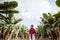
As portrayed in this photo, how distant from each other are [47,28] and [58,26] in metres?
5.14

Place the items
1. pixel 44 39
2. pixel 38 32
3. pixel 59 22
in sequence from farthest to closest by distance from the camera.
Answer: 1. pixel 38 32
2. pixel 44 39
3. pixel 59 22

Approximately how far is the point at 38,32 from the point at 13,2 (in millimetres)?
17161

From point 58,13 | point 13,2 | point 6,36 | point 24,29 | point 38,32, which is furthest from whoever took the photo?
point 24,29

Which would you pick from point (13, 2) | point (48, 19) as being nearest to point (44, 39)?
point (48, 19)

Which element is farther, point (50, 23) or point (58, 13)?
point (50, 23)

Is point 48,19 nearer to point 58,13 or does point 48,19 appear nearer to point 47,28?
point 47,28

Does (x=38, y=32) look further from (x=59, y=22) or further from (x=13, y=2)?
(x=13, y=2)

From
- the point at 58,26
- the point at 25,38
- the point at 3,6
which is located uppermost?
the point at 3,6

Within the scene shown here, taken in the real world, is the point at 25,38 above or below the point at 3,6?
below

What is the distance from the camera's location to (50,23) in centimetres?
2748

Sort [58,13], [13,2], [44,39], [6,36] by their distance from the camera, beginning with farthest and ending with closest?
[44,39] → [6,36] → [58,13] → [13,2]

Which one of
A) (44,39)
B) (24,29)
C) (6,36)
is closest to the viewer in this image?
(6,36)

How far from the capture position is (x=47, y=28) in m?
28.6

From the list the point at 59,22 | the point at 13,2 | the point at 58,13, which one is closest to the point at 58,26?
the point at 59,22
